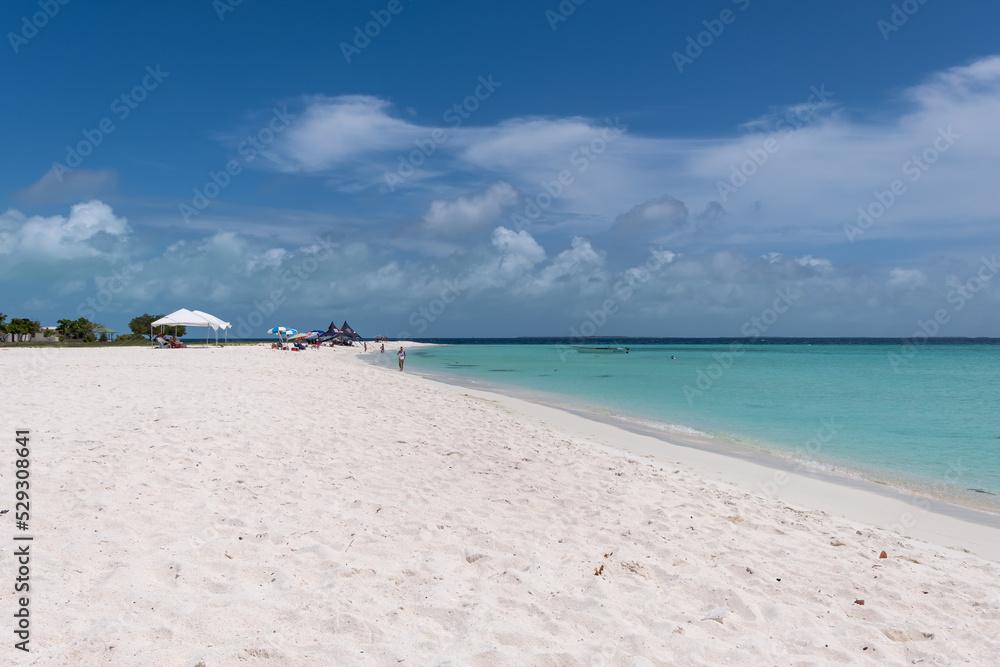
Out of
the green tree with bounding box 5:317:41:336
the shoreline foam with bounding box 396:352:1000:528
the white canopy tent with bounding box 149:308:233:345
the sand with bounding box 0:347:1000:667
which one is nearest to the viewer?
the sand with bounding box 0:347:1000:667

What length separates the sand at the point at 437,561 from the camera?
3371 mm

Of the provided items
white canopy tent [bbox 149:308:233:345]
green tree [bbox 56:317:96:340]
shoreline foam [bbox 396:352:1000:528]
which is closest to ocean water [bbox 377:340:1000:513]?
shoreline foam [bbox 396:352:1000:528]

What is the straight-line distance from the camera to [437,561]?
4508 millimetres

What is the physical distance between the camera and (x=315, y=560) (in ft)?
14.3

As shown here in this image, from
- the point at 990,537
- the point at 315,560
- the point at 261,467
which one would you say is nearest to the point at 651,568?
the point at 315,560

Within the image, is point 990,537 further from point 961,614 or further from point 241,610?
point 241,610

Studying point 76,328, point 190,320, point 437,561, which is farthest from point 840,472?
point 76,328

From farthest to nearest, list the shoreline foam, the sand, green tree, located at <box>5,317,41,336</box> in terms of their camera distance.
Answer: green tree, located at <box>5,317,41,336</box> → the shoreline foam → the sand

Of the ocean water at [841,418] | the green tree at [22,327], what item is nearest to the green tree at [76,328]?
the green tree at [22,327]

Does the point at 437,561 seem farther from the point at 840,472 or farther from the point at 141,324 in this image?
the point at 141,324

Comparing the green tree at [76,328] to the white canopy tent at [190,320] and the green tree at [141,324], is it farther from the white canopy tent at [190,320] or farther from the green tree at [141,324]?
the white canopy tent at [190,320]

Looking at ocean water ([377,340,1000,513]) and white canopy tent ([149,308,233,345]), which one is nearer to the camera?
ocean water ([377,340,1000,513])

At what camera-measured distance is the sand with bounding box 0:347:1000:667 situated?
3371mm

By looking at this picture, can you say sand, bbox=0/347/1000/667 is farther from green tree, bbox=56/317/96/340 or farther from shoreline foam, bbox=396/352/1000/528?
green tree, bbox=56/317/96/340
